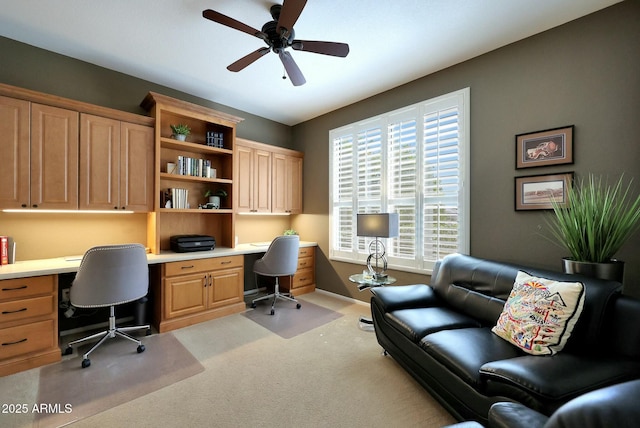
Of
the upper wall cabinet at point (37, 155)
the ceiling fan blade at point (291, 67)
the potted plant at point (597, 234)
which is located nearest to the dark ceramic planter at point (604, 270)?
the potted plant at point (597, 234)

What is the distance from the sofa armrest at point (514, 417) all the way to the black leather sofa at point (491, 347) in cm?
29

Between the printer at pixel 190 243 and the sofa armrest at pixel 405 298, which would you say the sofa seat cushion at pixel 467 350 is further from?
the printer at pixel 190 243

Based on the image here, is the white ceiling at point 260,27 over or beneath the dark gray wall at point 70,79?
over

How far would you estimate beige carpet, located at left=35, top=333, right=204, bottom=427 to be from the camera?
6.07ft

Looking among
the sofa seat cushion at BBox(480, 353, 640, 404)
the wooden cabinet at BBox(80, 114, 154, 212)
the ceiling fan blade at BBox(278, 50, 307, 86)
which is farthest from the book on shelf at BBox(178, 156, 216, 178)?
the sofa seat cushion at BBox(480, 353, 640, 404)

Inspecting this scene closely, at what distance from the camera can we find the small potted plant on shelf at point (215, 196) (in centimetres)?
379

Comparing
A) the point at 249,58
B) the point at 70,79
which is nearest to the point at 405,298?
the point at 249,58

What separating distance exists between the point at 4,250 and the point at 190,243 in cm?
155

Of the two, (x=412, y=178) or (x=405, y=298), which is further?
(x=412, y=178)

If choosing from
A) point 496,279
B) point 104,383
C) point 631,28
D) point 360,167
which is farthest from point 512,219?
point 104,383

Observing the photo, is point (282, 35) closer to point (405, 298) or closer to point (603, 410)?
point (405, 298)

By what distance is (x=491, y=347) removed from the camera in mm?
1731

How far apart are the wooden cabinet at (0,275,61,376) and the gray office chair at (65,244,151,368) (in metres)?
0.18

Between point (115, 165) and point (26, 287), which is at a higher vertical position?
point (115, 165)
